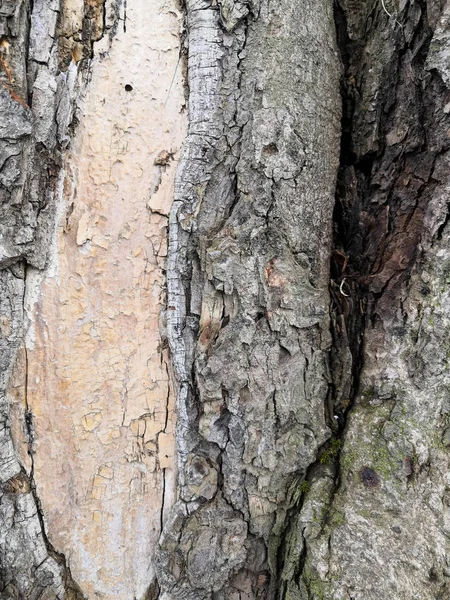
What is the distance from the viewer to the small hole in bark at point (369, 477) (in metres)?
1.61

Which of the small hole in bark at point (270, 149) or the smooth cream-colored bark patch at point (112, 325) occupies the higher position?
the small hole in bark at point (270, 149)

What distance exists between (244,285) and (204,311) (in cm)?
17

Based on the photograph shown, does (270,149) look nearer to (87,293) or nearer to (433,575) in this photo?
(87,293)

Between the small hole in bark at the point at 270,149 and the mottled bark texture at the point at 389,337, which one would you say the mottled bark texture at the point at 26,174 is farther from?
the mottled bark texture at the point at 389,337

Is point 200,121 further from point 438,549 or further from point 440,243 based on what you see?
point 438,549

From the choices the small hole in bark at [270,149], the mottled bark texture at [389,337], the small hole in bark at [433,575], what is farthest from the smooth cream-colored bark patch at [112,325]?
the small hole in bark at [433,575]

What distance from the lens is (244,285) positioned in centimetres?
159

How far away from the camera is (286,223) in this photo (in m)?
1.64

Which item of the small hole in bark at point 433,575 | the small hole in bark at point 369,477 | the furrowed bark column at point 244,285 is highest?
the furrowed bark column at point 244,285

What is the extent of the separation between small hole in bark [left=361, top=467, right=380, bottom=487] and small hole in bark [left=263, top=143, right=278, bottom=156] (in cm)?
117

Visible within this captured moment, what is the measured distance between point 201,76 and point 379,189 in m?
0.79

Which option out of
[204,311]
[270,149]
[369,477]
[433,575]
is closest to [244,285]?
[204,311]

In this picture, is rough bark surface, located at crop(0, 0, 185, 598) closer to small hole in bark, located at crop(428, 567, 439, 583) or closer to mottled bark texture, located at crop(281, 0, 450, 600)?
mottled bark texture, located at crop(281, 0, 450, 600)

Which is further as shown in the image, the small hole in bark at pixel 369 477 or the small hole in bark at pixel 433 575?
the small hole in bark at pixel 369 477
